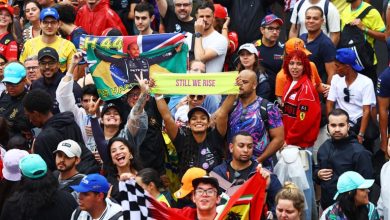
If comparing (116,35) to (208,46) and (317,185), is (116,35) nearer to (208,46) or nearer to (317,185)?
(208,46)

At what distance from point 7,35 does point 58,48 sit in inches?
53.8

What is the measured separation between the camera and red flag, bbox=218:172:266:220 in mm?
11867

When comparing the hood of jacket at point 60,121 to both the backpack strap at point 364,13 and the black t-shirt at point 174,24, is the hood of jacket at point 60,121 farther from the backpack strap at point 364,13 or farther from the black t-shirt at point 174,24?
the backpack strap at point 364,13

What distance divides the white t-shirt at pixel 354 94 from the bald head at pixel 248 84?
5.20 ft

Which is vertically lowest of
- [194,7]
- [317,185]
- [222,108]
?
[317,185]

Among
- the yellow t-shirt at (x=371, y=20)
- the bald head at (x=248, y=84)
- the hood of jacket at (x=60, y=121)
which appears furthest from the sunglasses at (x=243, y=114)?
the yellow t-shirt at (x=371, y=20)

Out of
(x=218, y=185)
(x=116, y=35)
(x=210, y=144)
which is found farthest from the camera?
(x=116, y=35)

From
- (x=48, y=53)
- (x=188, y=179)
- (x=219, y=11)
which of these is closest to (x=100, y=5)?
(x=219, y=11)

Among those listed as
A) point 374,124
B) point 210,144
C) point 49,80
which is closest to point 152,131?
point 210,144

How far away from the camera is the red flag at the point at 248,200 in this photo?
467 inches

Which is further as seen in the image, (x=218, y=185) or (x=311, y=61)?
(x=311, y=61)

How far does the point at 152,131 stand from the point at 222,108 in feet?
2.72

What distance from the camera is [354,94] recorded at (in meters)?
15.0

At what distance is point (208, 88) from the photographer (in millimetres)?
13562
